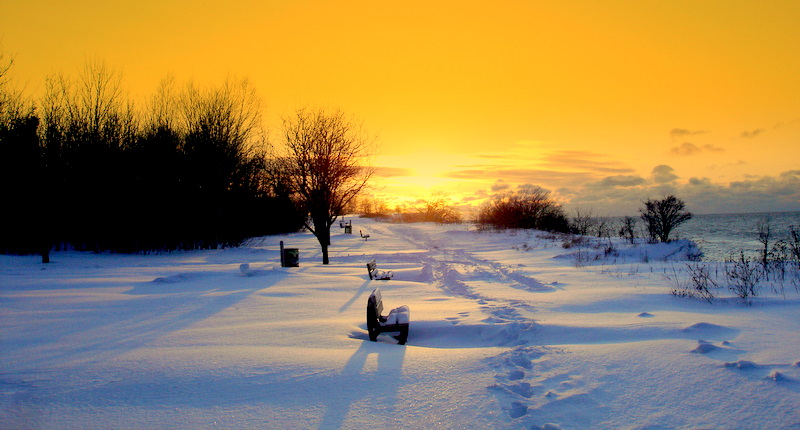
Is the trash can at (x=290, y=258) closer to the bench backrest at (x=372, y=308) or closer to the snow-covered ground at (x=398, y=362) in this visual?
the snow-covered ground at (x=398, y=362)

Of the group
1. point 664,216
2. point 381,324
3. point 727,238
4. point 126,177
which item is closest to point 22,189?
point 126,177

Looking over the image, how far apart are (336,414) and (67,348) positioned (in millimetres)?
3461

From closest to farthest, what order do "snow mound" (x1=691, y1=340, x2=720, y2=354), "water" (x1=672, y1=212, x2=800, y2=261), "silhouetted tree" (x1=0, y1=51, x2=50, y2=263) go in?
"snow mound" (x1=691, y1=340, x2=720, y2=354) → "silhouetted tree" (x1=0, y1=51, x2=50, y2=263) → "water" (x1=672, y1=212, x2=800, y2=261)

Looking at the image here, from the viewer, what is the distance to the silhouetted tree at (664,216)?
2284 centimetres

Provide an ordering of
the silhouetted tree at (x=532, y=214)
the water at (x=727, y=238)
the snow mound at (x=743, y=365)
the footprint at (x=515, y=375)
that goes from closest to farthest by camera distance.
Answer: the snow mound at (x=743, y=365) → the footprint at (x=515, y=375) → the water at (x=727, y=238) → the silhouetted tree at (x=532, y=214)

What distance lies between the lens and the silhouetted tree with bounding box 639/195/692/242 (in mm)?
22844

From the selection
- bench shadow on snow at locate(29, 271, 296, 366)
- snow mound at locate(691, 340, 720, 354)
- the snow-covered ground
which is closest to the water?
the snow-covered ground

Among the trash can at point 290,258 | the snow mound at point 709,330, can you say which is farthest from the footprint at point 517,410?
the trash can at point 290,258

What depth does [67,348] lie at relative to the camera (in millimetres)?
4453

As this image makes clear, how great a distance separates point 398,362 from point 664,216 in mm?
24136

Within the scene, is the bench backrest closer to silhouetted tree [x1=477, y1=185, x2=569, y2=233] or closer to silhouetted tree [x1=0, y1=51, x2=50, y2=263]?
silhouetted tree [x1=0, y1=51, x2=50, y2=263]

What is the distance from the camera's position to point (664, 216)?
75.5ft

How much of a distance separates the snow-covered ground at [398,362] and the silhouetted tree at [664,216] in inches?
715

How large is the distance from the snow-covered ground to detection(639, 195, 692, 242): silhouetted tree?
1817 cm
